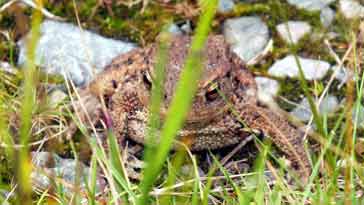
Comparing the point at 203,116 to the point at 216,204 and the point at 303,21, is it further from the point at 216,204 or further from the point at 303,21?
the point at 303,21

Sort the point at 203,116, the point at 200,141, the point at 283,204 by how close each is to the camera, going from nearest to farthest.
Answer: the point at 283,204 → the point at 203,116 → the point at 200,141

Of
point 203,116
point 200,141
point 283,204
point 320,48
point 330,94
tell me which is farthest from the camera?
point 320,48

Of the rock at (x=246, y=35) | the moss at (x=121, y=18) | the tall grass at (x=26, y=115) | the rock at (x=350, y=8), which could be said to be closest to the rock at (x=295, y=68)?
the rock at (x=246, y=35)

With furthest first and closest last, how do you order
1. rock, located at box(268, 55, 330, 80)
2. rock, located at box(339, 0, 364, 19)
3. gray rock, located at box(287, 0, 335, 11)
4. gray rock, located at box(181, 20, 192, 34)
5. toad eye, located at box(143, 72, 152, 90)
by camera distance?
1. gray rock, located at box(287, 0, 335, 11)
2. gray rock, located at box(181, 20, 192, 34)
3. rock, located at box(339, 0, 364, 19)
4. rock, located at box(268, 55, 330, 80)
5. toad eye, located at box(143, 72, 152, 90)

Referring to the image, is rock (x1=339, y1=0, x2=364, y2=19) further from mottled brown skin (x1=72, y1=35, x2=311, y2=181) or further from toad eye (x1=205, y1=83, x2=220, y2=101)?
toad eye (x1=205, y1=83, x2=220, y2=101)

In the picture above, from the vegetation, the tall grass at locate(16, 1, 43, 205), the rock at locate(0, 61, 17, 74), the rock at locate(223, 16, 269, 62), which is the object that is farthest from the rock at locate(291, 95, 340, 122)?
the tall grass at locate(16, 1, 43, 205)

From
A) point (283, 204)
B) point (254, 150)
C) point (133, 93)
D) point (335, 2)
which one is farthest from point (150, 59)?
point (335, 2)
